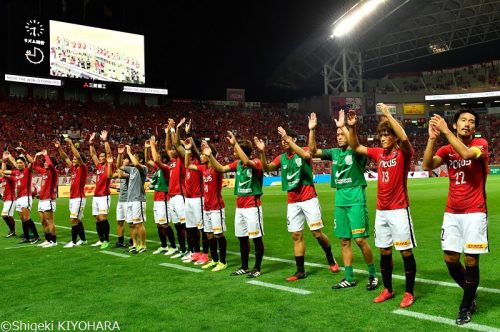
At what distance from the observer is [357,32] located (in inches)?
1982

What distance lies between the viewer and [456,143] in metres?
4.66

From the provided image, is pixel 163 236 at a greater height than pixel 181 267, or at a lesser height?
greater

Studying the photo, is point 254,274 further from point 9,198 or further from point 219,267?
point 9,198

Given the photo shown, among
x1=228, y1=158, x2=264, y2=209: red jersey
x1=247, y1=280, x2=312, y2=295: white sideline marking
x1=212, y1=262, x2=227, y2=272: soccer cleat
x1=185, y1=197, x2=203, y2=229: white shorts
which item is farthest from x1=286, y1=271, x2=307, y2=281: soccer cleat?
x1=185, y1=197, x2=203, y2=229: white shorts

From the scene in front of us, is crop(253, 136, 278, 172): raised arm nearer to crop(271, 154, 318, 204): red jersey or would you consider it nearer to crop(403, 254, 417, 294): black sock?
crop(271, 154, 318, 204): red jersey

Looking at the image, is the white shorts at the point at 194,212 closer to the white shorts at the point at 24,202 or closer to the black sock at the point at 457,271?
the black sock at the point at 457,271

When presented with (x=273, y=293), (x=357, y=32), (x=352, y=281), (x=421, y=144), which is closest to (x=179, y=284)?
(x=273, y=293)

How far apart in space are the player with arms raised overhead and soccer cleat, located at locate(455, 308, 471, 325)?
1.60 m

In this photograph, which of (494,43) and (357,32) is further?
(494,43)

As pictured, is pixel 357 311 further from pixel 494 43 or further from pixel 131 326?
pixel 494 43

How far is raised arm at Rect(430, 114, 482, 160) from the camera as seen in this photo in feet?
15.2

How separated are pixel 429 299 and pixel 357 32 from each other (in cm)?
4833

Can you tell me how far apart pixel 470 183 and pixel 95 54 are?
4215 centimetres

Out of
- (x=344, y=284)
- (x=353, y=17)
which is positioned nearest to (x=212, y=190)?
(x=344, y=284)
